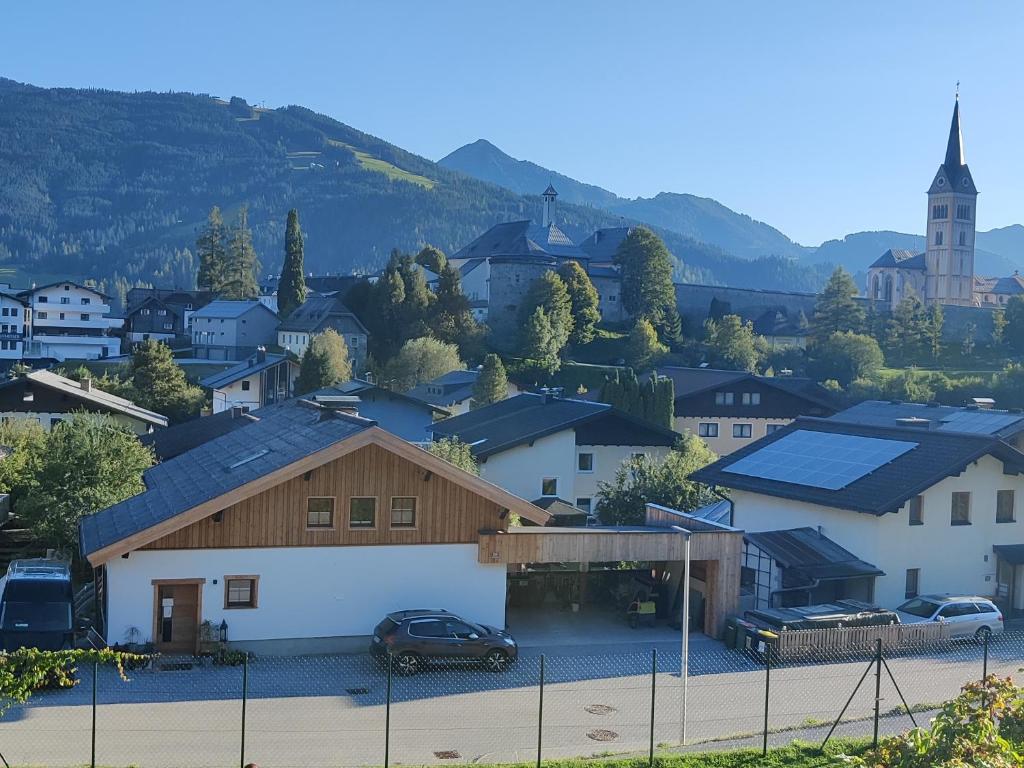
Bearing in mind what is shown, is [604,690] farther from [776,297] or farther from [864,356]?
[776,297]

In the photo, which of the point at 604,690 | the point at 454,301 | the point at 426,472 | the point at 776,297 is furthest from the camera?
the point at 776,297

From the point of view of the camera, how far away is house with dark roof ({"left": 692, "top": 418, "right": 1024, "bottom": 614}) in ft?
100

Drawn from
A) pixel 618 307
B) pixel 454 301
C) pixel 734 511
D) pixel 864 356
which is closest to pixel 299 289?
pixel 454 301

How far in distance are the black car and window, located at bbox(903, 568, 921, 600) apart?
12.4 metres

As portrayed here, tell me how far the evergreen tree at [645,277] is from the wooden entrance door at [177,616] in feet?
286

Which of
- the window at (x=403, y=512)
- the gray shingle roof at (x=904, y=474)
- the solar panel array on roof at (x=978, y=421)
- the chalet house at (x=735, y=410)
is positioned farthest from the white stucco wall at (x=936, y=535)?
the chalet house at (x=735, y=410)

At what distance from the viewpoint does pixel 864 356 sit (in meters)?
100

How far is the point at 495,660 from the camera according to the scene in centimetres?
2319

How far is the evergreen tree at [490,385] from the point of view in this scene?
72750 mm

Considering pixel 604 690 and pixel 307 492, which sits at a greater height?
pixel 307 492

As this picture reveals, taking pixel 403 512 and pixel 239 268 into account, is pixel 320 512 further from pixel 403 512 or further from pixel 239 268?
pixel 239 268

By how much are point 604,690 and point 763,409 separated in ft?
154

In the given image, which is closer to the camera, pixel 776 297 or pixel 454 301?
pixel 454 301

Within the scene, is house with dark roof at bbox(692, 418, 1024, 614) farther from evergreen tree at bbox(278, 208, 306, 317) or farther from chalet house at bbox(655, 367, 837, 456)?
evergreen tree at bbox(278, 208, 306, 317)
